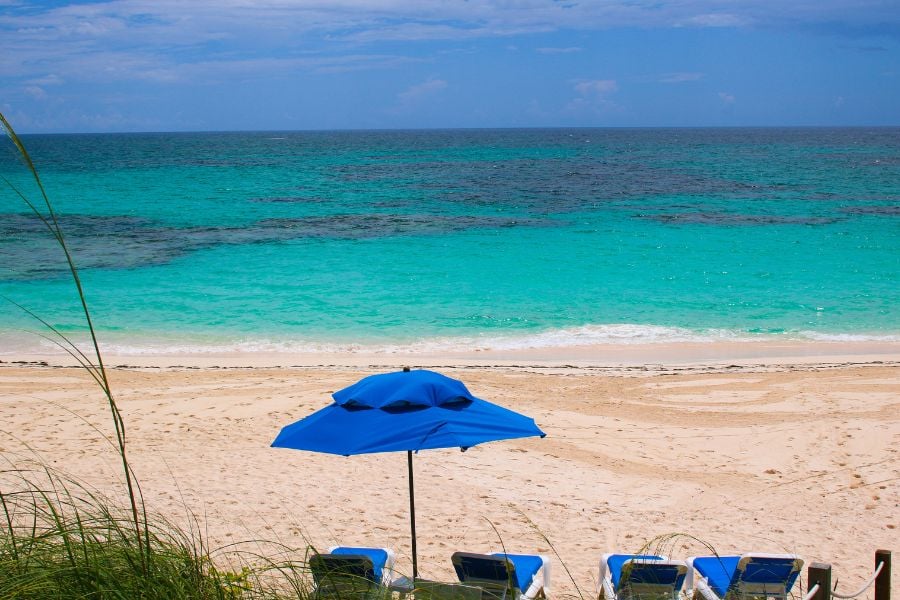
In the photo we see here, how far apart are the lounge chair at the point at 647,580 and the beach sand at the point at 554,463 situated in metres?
0.40

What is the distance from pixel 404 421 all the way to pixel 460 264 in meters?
17.7

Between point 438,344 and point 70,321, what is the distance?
26.7 feet

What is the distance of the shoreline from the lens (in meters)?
13.0

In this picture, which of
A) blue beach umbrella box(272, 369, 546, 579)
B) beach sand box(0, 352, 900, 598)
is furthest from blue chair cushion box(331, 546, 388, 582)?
beach sand box(0, 352, 900, 598)

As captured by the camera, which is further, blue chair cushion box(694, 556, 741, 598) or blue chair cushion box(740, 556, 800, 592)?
blue chair cushion box(694, 556, 741, 598)

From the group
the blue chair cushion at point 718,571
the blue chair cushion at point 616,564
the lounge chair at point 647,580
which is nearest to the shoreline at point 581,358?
the blue chair cushion at point 718,571

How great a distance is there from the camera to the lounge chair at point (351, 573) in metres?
3.46

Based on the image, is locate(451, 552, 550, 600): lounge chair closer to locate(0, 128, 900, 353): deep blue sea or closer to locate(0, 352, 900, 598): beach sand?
locate(0, 352, 900, 598): beach sand

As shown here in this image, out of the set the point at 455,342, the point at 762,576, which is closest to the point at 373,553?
the point at 762,576

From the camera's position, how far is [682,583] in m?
5.39

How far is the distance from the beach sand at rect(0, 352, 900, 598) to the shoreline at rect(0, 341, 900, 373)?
333 mm

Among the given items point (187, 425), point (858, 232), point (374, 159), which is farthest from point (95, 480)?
point (374, 159)

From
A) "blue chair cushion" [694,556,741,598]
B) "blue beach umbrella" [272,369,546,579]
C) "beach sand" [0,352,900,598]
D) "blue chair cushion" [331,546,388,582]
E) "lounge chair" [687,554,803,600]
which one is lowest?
"beach sand" [0,352,900,598]

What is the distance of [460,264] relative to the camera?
2267cm
